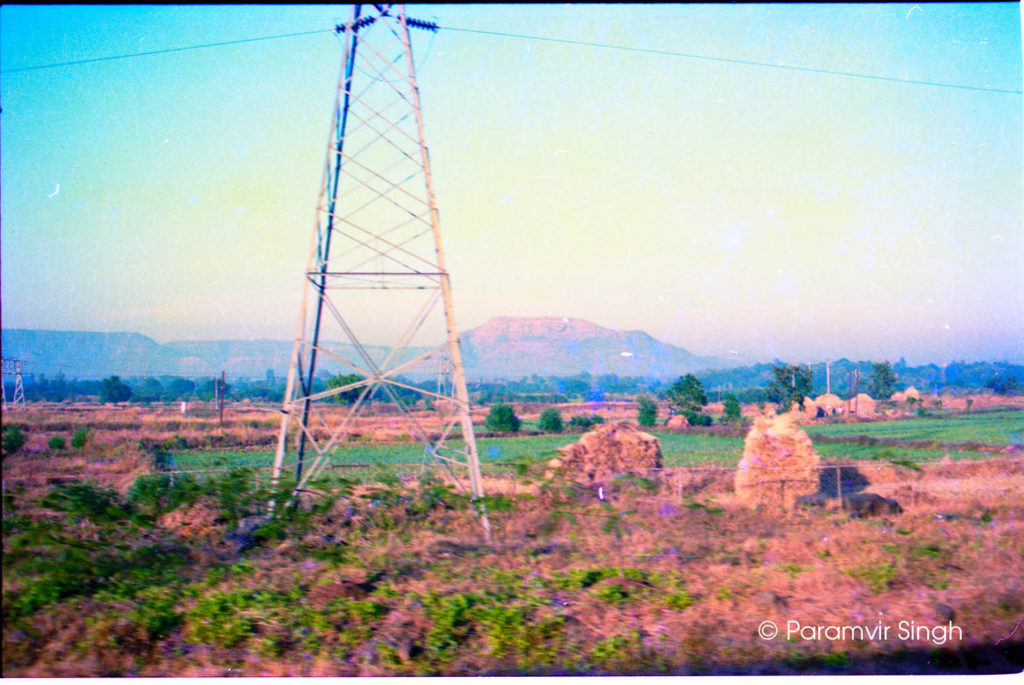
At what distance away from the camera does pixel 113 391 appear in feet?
48.4

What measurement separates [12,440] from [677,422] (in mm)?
18933

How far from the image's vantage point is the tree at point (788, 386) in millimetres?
19938

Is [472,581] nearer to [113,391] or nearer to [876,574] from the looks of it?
[876,574]

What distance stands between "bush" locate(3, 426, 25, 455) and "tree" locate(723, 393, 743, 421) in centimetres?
1975

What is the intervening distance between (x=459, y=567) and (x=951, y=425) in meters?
19.7

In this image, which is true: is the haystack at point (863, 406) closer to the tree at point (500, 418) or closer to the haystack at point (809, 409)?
the haystack at point (809, 409)

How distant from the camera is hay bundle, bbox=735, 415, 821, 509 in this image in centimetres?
1105

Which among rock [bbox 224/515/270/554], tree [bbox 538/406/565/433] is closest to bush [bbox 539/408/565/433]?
tree [bbox 538/406/565/433]

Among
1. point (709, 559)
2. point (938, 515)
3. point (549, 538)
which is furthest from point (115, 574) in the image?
point (938, 515)

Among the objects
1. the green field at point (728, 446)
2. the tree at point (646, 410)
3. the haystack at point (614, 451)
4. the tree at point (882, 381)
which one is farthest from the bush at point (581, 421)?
the tree at point (882, 381)

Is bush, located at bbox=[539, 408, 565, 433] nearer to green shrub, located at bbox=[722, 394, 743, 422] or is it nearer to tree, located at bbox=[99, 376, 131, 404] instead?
green shrub, located at bbox=[722, 394, 743, 422]

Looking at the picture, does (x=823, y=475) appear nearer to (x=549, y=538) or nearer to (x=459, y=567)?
(x=549, y=538)

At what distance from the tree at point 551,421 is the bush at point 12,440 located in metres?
13.3

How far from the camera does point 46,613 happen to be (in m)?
4.14
